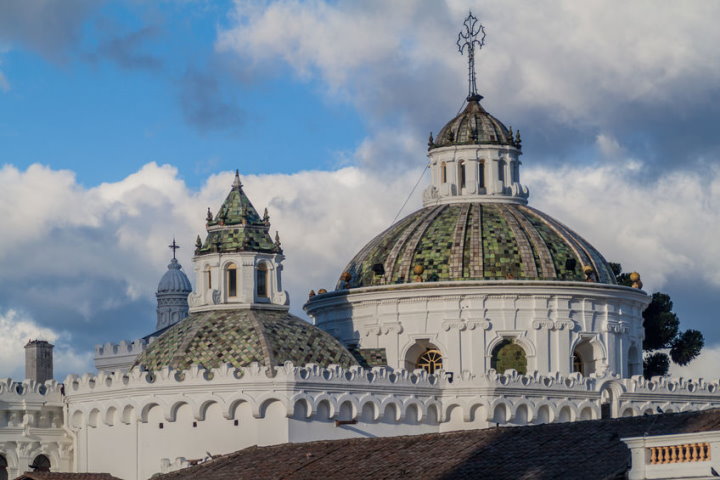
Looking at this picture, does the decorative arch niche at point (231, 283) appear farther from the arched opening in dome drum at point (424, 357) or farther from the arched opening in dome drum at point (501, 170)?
the arched opening in dome drum at point (501, 170)

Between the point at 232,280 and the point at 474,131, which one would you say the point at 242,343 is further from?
the point at 474,131

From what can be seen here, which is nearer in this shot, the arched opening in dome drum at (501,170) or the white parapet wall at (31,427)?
the white parapet wall at (31,427)

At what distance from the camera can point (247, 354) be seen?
89.9 m

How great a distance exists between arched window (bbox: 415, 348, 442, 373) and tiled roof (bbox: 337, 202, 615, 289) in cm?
324

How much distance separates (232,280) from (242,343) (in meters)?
4.98


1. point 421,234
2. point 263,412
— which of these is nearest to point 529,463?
point 263,412

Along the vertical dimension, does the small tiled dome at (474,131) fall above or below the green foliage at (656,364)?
above

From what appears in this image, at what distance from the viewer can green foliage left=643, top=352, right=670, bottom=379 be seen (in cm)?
12381

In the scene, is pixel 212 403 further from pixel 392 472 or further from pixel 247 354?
pixel 392 472

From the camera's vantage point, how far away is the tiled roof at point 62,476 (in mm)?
86000

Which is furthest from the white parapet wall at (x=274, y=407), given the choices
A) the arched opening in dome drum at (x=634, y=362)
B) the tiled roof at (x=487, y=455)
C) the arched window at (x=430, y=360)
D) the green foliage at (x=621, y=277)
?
the green foliage at (x=621, y=277)

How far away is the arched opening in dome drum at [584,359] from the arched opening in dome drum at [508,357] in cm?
300

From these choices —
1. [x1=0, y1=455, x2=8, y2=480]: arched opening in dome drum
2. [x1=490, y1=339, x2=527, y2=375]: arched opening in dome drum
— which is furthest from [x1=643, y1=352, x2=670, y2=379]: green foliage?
[x1=0, y1=455, x2=8, y2=480]: arched opening in dome drum

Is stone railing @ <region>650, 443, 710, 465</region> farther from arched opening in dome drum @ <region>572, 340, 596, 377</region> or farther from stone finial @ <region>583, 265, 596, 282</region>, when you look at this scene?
arched opening in dome drum @ <region>572, 340, 596, 377</region>
